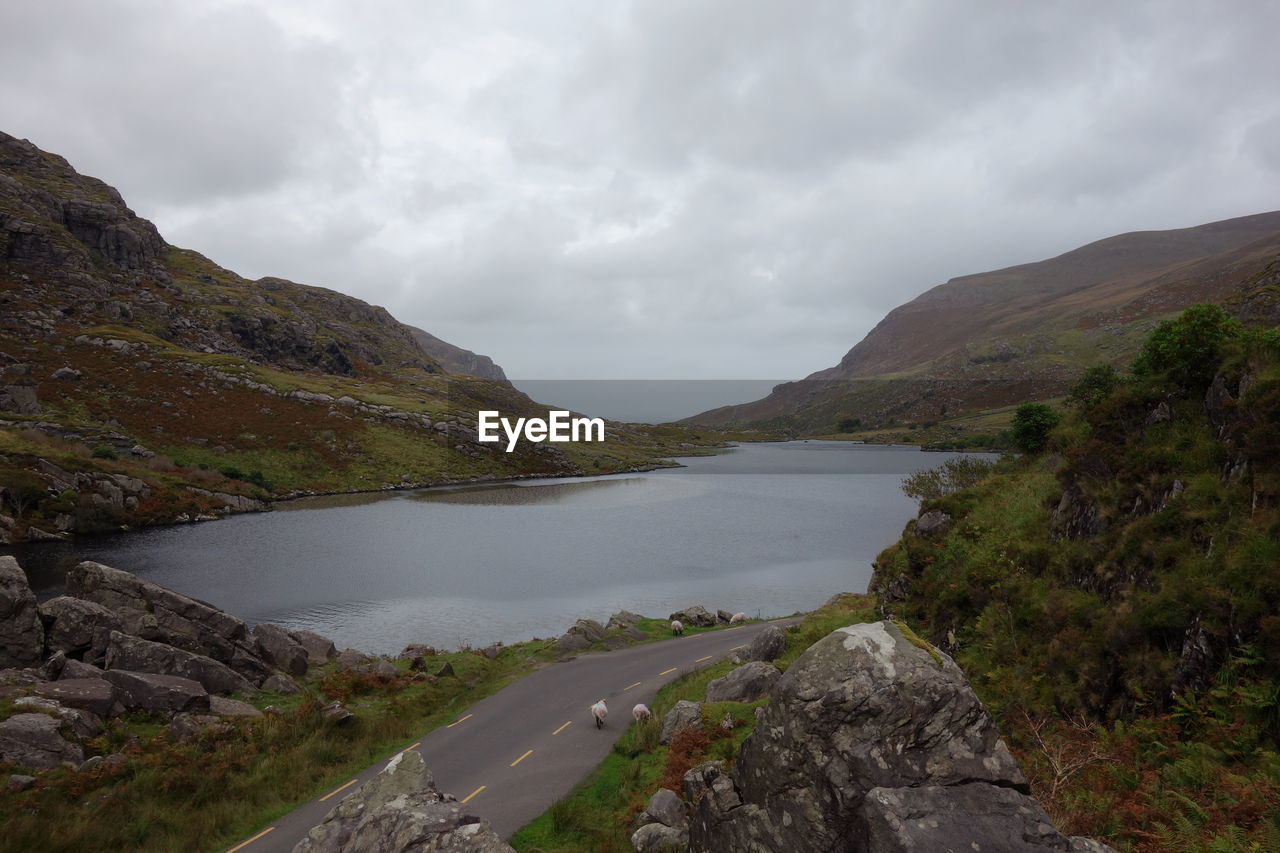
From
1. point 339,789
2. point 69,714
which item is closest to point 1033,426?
point 339,789

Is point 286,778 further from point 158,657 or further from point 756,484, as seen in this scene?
point 756,484

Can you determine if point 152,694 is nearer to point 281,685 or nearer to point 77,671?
point 77,671

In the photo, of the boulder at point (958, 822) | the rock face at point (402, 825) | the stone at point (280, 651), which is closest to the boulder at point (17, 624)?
the stone at point (280, 651)

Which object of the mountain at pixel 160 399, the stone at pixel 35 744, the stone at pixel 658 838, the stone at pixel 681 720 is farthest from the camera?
the mountain at pixel 160 399

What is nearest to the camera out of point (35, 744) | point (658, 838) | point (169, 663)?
point (658, 838)

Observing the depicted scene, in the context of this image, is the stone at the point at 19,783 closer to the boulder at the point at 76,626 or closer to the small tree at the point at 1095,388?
the boulder at the point at 76,626
